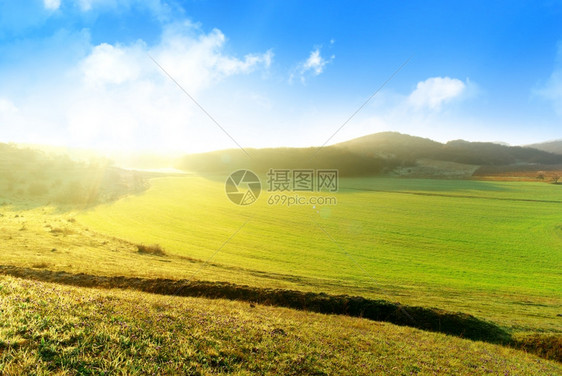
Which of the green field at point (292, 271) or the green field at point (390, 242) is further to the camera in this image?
the green field at point (390, 242)

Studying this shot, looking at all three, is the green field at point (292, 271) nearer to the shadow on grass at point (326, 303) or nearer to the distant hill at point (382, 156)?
the shadow on grass at point (326, 303)

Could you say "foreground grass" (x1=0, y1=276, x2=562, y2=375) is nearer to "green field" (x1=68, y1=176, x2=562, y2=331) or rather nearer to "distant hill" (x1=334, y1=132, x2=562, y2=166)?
"green field" (x1=68, y1=176, x2=562, y2=331)

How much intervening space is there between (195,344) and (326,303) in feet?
28.7

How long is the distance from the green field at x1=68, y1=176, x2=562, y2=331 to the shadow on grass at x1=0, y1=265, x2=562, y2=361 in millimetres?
1864

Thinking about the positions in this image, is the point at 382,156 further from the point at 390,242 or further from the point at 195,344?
the point at 195,344

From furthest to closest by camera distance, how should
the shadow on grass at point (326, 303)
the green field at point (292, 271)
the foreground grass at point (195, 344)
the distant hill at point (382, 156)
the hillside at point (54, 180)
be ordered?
the distant hill at point (382, 156), the hillside at point (54, 180), the shadow on grass at point (326, 303), the green field at point (292, 271), the foreground grass at point (195, 344)

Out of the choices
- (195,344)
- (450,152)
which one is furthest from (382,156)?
(195,344)

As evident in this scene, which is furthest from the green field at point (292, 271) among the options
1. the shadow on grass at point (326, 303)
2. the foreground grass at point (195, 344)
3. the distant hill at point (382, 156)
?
the distant hill at point (382, 156)

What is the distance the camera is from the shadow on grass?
11.0 metres

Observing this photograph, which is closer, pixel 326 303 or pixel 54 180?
pixel 326 303

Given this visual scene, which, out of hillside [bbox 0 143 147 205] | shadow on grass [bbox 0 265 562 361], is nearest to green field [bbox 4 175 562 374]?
shadow on grass [bbox 0 265 562 361]

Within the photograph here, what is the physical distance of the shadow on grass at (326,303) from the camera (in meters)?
11.0

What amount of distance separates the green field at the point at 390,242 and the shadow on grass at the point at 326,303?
186cm

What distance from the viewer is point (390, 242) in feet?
109
